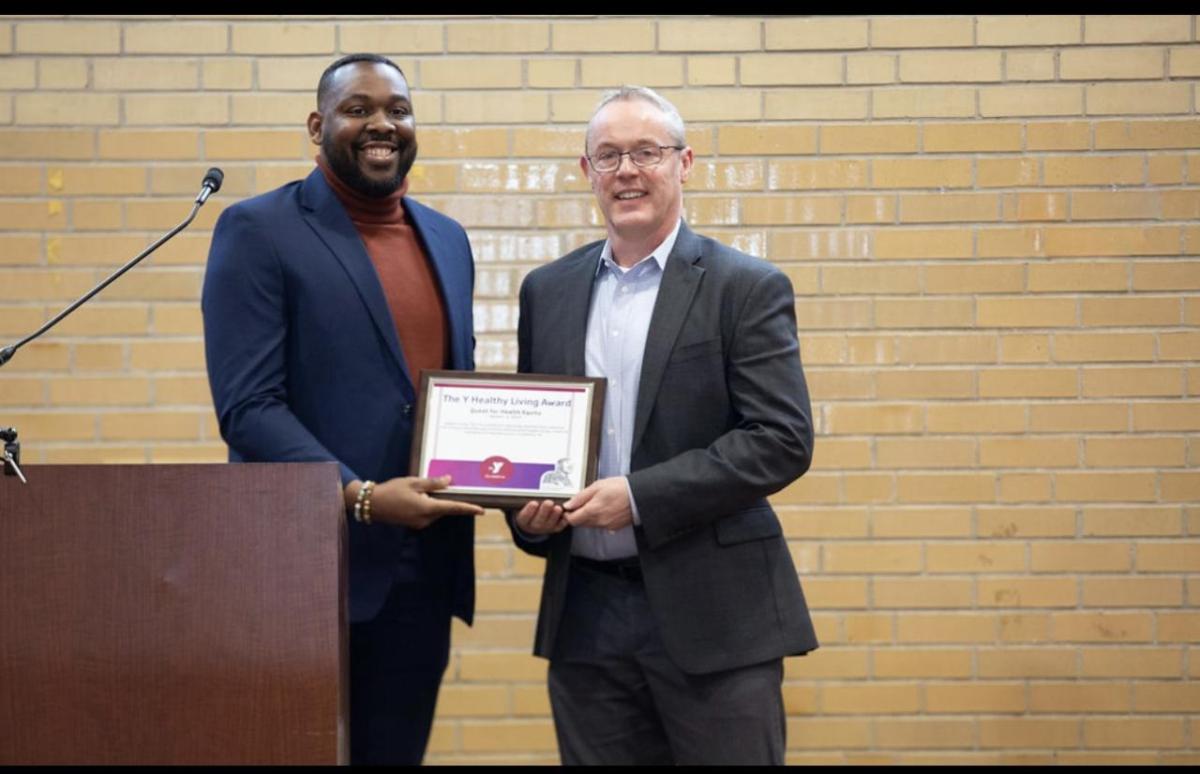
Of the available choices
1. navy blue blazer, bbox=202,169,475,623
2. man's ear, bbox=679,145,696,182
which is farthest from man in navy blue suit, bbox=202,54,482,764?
man's ear, bbox=679,145,696,182

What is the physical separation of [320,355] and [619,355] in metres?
0.59

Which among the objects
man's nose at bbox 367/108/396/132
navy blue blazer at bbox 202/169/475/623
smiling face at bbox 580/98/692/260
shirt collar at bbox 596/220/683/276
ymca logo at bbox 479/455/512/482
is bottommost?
ymca logo at bbox 479/455/512/482

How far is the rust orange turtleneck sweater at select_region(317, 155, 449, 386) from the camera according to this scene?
2.79 m

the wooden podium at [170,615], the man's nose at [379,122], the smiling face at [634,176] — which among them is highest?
the man's nose at [379,122]

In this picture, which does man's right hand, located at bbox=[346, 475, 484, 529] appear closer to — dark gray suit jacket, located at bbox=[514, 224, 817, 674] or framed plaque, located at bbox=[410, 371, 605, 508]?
framed plaque, located at bbox=[410, 371, 605, 508]

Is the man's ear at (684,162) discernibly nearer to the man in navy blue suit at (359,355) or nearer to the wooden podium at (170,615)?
the man in navy blue suit at (359,355)

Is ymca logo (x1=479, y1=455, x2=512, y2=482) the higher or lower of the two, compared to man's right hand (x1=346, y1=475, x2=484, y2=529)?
higher

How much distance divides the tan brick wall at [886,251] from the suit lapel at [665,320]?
1.24 metres

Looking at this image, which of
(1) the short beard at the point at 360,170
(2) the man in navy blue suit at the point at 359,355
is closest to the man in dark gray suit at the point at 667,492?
(2) the man in navy blue suit at the point at 359,355

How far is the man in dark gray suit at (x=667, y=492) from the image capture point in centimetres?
255

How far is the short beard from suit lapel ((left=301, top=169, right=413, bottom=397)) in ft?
0.15

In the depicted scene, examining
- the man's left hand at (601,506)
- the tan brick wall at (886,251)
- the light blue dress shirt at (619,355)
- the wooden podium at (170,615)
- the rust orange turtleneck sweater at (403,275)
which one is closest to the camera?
the wooden podium at (170,615)

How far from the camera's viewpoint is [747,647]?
257cm

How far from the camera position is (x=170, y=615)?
2.19 meters
